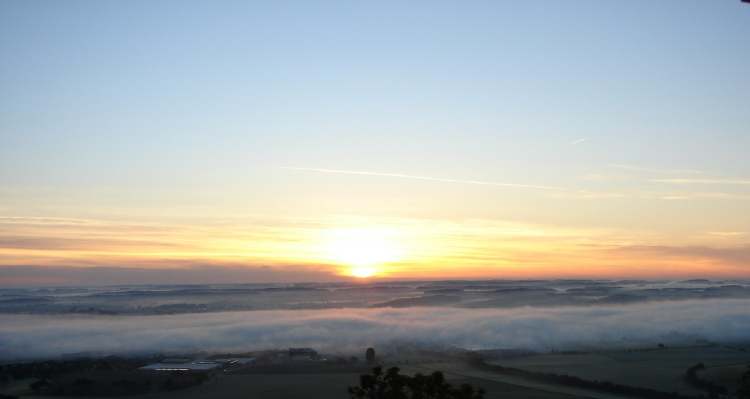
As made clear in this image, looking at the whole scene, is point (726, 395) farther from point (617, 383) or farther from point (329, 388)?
point (329, 388)

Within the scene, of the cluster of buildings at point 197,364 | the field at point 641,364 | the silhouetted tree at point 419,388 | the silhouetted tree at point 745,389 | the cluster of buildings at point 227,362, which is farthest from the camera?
the cluster of buildings at point 227,362

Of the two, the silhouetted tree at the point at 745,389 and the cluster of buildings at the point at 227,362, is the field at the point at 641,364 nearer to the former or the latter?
the silhouetted tree at the point at 745,389

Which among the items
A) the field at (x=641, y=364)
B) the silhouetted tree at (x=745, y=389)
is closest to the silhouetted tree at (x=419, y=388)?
the silhouetted tree at (x=745, y=389)

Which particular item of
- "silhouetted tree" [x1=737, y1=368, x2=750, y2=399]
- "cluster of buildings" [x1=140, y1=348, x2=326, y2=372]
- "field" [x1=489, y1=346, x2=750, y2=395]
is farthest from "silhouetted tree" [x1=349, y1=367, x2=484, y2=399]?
"cluster of buildings" [x1=140, y1=348, x2=326, y2=372]

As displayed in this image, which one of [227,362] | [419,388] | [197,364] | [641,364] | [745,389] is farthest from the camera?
[227,362]

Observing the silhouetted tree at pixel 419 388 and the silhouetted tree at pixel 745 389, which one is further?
the silhouetted tree at pixel 745 389

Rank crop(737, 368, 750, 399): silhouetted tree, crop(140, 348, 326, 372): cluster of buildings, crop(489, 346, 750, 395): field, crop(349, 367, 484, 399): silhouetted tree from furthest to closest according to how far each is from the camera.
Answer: crop(140, 348, 326, 372): cluster of buildings → crop(489, 346, 750, 395): field → crop(737, 368, 750, 399): silhouetted tree → crop(349, 367, 484, 399): silhouetted tree

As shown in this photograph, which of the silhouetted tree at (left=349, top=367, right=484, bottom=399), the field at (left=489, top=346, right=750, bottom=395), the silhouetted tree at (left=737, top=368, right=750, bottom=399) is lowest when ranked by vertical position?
the field at (left=489, top=346, right=750, bottom=395)

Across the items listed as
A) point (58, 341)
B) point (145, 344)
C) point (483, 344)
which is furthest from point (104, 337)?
point (483, 344)

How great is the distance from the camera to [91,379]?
36.8 m

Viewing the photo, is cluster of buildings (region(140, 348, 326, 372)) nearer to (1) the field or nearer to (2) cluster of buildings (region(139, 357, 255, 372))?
(2) cluster of buildings (region(139, 357, 255, 372))

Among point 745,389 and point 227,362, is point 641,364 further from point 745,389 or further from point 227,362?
point 227,362

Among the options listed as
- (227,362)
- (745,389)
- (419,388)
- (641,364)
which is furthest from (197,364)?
(745,389)

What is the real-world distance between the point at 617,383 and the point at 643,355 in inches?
520
